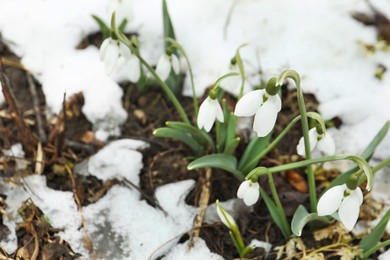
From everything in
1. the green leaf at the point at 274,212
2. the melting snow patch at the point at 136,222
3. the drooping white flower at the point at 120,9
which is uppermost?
the drooping white flower at the point at 120,9

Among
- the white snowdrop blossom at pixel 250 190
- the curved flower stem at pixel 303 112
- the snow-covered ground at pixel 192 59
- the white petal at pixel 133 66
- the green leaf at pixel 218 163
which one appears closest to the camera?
the curved flower stem at pixel 303 112

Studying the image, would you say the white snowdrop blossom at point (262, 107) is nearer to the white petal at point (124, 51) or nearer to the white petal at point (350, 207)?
the white petal at point (350, 207)

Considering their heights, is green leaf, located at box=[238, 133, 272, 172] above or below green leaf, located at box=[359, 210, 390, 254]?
above

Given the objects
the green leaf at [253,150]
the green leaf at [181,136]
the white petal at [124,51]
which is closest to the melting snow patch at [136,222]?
the green leaf at [181,136]

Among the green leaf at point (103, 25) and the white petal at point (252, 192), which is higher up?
the green leaf at point (103, 25)

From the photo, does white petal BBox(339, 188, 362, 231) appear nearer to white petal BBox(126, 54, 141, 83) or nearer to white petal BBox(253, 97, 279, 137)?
white petal BBox(253, 97, 279, 137)

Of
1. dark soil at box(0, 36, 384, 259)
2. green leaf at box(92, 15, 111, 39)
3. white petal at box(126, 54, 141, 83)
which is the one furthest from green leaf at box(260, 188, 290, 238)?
green leaf at box(92, 15, 111, 39)

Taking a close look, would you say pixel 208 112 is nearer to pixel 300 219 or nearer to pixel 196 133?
pixel 196 133
